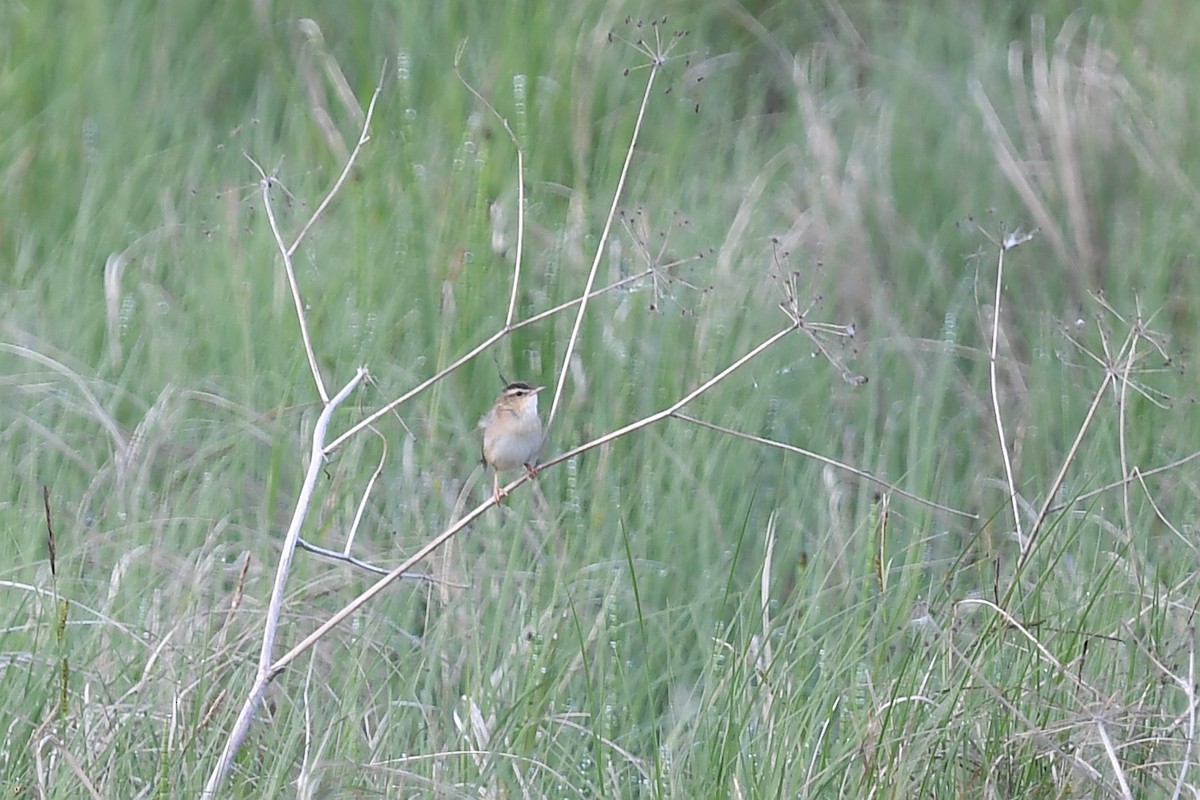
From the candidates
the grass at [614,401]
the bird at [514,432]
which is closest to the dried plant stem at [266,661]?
the grass at [614,401]

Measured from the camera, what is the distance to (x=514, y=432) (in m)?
4.01

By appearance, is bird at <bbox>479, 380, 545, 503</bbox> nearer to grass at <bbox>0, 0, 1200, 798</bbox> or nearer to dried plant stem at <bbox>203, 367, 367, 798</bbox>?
grass at <bbox>0, 0, 1200, 798</bbox>

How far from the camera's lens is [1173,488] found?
4.44 m

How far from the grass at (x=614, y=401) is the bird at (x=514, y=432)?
0.74ft

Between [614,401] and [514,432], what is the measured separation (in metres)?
0.70

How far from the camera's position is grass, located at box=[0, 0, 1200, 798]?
318 centimetres

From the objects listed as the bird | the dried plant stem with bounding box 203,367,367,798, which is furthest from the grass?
the bird

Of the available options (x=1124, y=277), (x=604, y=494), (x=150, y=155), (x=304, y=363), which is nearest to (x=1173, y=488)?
(x=1124, y=277)

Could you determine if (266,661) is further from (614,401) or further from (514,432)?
Result: (614,401)

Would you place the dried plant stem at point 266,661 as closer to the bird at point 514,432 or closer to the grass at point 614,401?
the grass at point 614,401

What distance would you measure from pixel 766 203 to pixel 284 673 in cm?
294

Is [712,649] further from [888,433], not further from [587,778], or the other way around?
[888,433]

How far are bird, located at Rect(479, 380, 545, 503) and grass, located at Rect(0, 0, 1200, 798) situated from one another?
0.74 feet

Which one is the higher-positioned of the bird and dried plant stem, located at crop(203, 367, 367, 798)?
dried plant stem, located at crop(203, 367, 367, 798)
